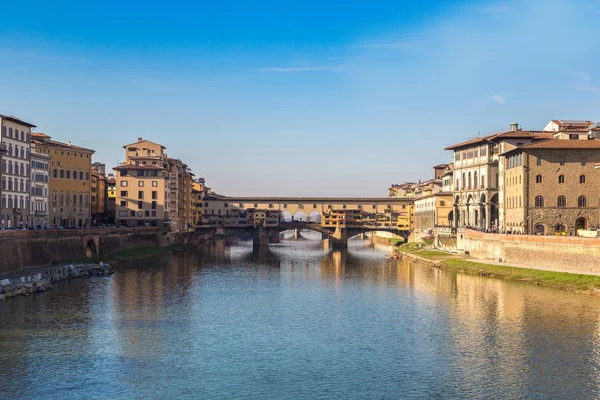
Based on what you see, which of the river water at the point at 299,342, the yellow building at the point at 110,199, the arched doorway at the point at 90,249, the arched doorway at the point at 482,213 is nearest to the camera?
the river water at the point at 299,342

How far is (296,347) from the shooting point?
44.0 m

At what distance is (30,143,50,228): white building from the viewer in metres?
99.8

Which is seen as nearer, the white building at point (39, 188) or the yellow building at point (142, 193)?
the white building at point (39, 188)

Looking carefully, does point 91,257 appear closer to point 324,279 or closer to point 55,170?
point 55,170

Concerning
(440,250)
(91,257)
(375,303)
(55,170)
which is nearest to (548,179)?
(440,250)

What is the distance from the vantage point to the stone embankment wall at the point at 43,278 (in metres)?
60.2

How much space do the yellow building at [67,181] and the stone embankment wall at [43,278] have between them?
30.5 metres

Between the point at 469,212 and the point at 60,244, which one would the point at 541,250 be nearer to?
the point at 469,212

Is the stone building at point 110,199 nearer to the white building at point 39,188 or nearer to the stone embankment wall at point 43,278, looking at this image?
the white building at point 39,188

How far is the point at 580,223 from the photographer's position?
88750 millimetres

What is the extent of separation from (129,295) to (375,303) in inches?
891

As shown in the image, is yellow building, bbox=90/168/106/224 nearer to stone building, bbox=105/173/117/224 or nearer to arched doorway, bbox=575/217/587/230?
stone building, bbox=105/173/117/224

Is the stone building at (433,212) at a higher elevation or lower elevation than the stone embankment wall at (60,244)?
higher

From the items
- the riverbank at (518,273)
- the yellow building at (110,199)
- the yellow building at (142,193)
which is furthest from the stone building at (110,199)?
the riverbank at (518,273)
